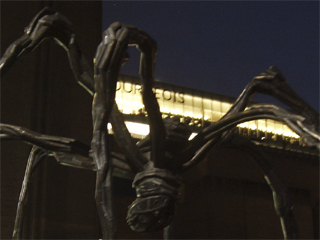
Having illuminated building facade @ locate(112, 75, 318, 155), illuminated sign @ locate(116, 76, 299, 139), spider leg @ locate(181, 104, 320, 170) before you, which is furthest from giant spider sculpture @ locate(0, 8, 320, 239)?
illuminated sign @ locate(116, 76, 299, 139)

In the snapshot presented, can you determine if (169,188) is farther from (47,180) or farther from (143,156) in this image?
(47,180)

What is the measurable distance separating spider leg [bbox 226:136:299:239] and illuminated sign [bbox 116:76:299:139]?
28.2ft

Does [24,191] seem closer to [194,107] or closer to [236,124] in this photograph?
[236,124]

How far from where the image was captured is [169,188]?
14.2ft

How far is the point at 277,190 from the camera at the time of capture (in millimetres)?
4676

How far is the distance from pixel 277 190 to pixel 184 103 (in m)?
10.6

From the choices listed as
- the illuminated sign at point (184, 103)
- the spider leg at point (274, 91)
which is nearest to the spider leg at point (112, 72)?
the spider leg at point (274, 91)

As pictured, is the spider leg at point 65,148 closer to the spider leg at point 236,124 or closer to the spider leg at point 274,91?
the spider leg at point 236,124

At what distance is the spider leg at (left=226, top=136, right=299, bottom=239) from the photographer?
4.58 meters

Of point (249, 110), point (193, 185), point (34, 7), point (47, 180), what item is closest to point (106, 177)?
point (249, 110)

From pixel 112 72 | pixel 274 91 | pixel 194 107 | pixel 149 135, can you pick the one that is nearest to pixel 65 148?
pixel 149 135

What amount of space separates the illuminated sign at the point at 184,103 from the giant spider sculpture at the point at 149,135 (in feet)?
28.3

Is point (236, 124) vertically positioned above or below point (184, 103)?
below

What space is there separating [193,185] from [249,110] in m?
9.83
